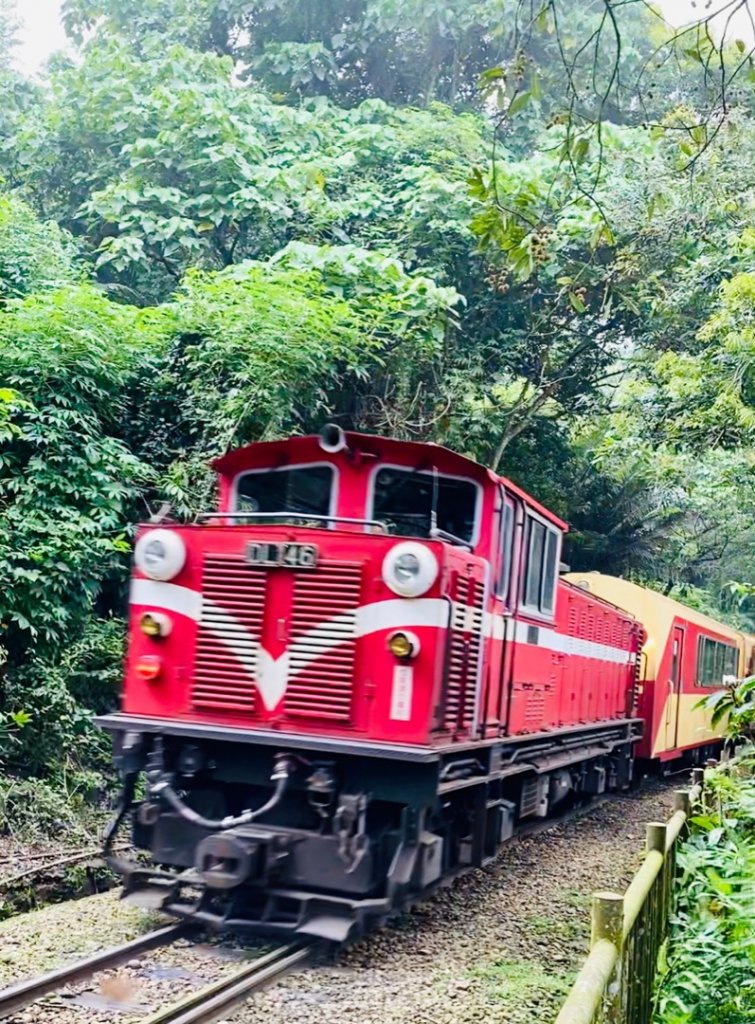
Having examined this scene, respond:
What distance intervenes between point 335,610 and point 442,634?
638 mm

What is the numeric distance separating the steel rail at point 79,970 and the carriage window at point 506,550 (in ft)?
9.94

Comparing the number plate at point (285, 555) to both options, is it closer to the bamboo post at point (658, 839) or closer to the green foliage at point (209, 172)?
the bamboo post at point (658, 839)

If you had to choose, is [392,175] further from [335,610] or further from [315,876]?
[315,876]

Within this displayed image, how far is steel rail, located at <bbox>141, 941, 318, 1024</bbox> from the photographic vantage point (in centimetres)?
436

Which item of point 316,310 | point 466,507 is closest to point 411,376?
point 316,310

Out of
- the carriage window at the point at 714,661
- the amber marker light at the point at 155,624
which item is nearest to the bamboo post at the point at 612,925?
the amber marker light at the point at 155,624

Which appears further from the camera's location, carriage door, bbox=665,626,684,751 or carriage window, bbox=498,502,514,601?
carriage door, bbox=665,626,684,751

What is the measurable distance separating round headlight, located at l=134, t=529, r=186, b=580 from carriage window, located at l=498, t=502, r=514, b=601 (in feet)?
7.21

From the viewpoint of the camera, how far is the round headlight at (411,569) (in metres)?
5.57

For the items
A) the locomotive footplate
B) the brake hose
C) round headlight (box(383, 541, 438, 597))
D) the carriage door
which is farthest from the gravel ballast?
the carriage door

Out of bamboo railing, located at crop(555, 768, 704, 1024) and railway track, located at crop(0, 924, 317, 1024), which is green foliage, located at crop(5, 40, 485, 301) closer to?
railway track, located at crop(0, 924, 317, 1024)

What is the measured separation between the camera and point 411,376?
558 inches

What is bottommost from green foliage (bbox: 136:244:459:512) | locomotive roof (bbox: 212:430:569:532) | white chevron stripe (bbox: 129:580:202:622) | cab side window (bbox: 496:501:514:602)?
white chevron stripe (bbox: 129:580:202:622)

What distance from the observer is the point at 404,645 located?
5621 millimetres
